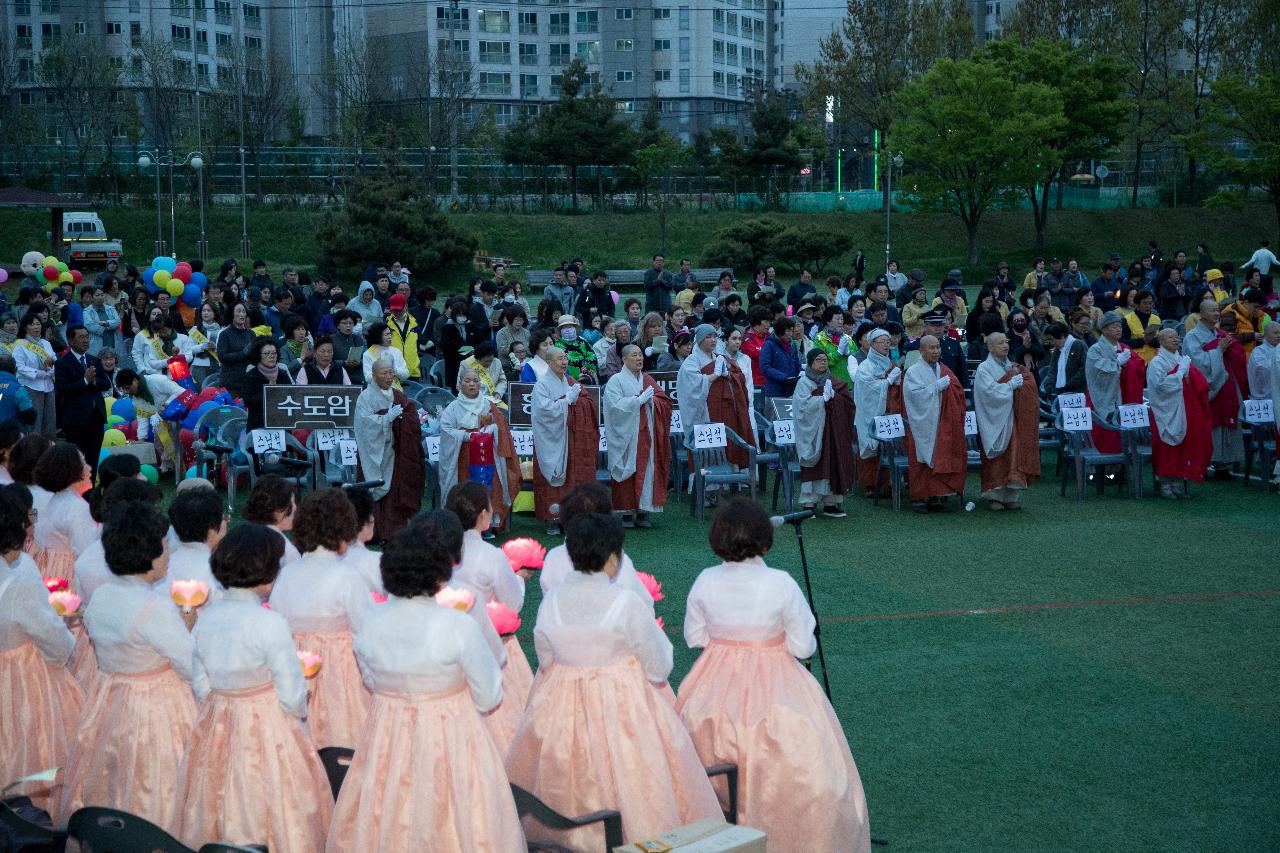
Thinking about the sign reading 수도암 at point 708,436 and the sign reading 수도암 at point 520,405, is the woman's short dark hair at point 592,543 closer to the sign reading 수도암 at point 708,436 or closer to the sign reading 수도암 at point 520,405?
the sign reading 수도암 at point 708,436

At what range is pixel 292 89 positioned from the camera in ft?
210

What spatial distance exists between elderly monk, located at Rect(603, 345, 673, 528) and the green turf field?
1.11 feet

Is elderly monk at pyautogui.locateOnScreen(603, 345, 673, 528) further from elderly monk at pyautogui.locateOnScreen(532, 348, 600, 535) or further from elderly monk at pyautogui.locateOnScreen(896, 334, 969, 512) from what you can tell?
elderly monk at pyautogui.locateOnScreen(896, 334, 969, 512)

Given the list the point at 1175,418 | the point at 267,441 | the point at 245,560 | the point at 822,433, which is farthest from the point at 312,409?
the point at 1175,418

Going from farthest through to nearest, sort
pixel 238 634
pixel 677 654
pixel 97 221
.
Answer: pixel 97 221, pixel 677 654, pixel 238 634

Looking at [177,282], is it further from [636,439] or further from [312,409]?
[636,439]

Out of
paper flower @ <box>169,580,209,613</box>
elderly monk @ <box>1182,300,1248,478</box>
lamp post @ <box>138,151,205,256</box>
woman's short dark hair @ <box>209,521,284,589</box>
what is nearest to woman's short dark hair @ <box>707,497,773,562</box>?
woman's short dark hair @ <box>209,521,284,589</box>

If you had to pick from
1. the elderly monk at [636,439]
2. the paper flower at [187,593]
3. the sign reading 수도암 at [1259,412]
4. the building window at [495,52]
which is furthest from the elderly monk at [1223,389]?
the building window at [495,52]

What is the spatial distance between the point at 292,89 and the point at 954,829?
62.7 metres

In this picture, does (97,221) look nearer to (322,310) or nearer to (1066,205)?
(322,310)

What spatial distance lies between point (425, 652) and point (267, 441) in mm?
8345

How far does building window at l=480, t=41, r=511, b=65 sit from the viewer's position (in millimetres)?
68562

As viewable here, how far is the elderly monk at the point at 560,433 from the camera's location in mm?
12438

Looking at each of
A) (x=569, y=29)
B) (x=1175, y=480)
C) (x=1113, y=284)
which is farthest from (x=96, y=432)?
(x=569, y=29)
